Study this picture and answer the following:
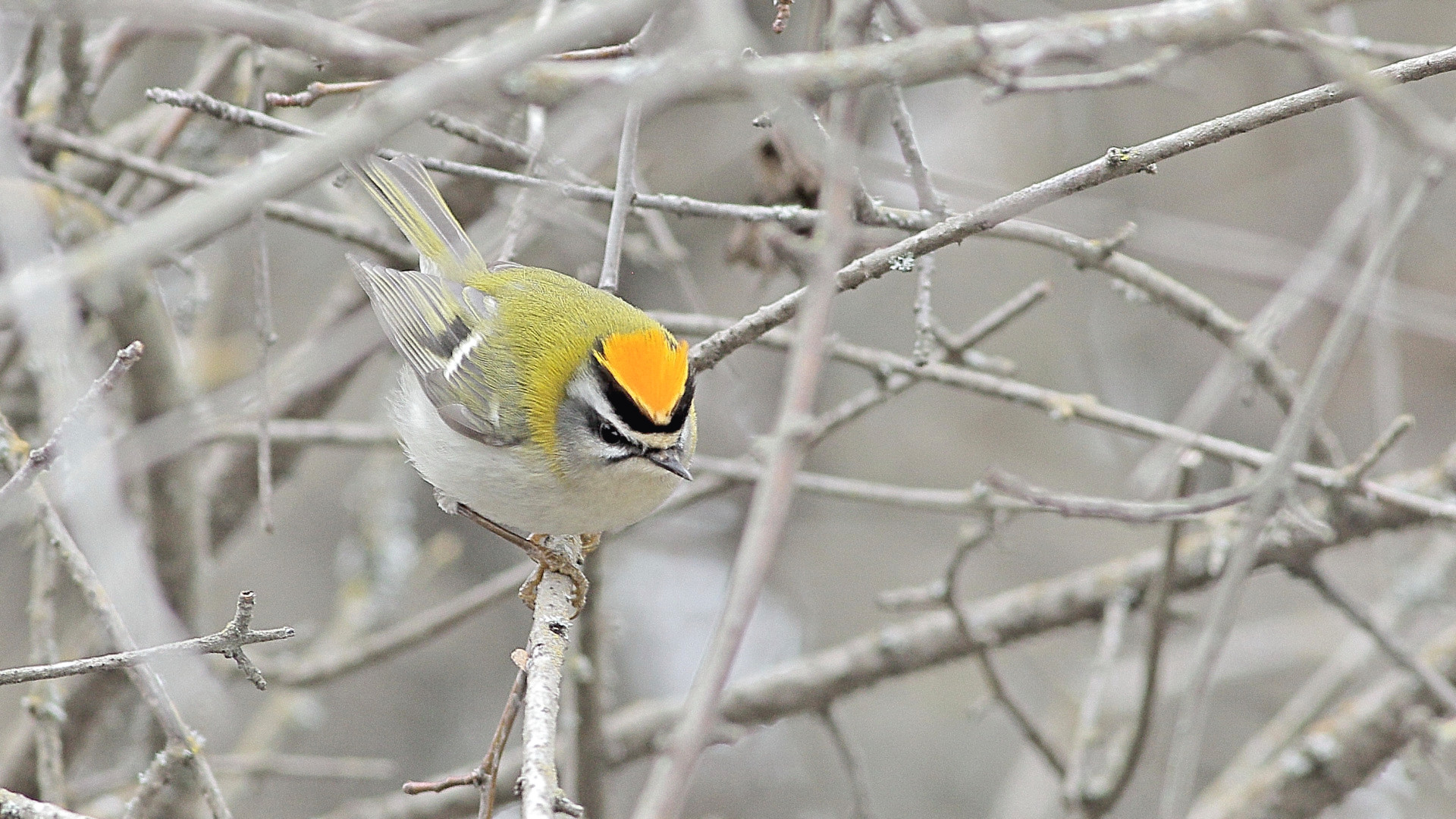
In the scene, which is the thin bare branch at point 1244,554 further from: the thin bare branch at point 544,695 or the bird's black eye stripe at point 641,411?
the bird's black eye stripe at point 641,411

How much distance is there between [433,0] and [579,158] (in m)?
1.69

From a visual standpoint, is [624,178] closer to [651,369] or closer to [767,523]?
[651,369]

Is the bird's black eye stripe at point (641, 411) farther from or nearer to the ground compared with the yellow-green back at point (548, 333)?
nearer to the ground

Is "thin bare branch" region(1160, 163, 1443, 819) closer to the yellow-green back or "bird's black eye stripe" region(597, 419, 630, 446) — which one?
"bird's black eye stripe" region(597, 419, 630, 446)

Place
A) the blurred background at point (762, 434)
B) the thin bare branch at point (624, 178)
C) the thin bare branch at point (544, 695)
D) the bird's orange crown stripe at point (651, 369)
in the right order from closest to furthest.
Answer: the thin bare branch at point (544, 695), the thin bare branch at point (624, 178), the bird's orange crown stripe at point (651, 369), the blurred background at point (762, 434)

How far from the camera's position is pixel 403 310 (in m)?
3.65

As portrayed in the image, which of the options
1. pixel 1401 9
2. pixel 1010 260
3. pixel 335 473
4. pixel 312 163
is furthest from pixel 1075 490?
pixel 312 163

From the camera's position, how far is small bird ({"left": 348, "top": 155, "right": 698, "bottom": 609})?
10.0 feet

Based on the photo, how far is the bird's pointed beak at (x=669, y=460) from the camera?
306cm

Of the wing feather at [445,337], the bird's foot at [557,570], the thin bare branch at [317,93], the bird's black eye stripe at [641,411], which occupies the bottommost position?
the bird's foot at [557,570]

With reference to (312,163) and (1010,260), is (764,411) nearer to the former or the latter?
(1010,260)

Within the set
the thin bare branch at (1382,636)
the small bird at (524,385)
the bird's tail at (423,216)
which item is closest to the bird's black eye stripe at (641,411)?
the small bird at (524,385)

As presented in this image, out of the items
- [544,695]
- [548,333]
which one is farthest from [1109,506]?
[548,333]

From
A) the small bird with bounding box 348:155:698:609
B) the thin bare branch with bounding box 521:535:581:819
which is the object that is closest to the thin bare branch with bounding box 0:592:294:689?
the thin bare branch with bounding box 521:535:581:819
